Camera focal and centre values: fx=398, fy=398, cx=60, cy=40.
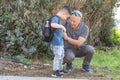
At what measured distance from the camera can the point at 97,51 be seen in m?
11.9

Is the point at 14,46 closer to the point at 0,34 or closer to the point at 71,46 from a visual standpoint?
the point at 0,34

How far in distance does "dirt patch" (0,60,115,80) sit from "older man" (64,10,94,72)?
26 cm

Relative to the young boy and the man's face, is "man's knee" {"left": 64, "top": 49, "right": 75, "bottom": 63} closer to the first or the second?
the young boy

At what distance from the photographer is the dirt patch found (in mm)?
7551

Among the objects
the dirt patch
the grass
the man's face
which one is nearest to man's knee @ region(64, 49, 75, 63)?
the dirt patch

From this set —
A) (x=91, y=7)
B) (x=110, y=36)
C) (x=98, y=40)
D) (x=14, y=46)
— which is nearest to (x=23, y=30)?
(x=14, y=46)

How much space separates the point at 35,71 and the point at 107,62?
113 inches

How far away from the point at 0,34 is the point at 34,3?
1054 millimetres

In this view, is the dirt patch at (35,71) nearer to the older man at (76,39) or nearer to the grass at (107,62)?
the older man at (76,39)

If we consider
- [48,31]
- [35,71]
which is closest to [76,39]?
[48,31]

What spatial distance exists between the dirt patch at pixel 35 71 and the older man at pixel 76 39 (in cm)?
26

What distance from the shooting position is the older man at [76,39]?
24.7 ft

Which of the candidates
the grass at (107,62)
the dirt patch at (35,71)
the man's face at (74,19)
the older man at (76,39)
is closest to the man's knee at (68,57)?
the older man at (76,39)

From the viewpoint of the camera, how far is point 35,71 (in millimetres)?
7906
